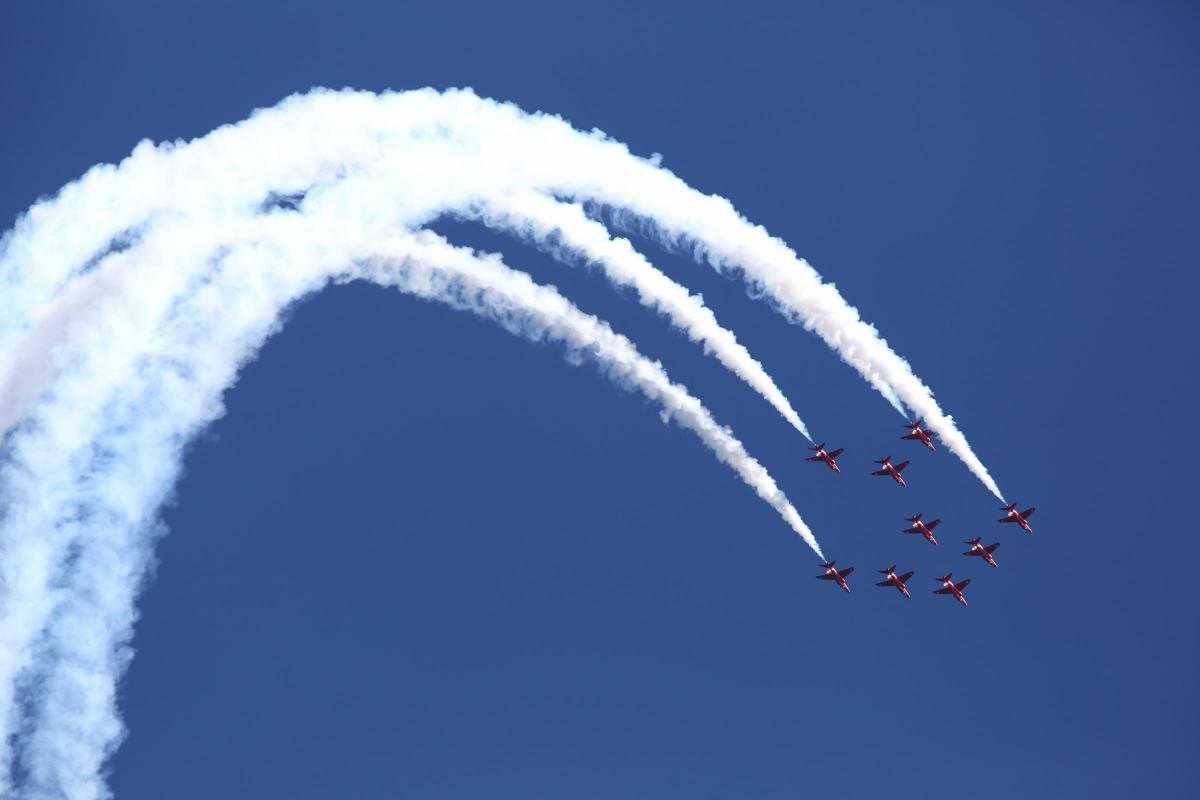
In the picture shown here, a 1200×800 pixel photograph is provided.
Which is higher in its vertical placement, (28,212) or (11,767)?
(28,212)

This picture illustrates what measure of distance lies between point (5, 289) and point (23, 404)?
268cm

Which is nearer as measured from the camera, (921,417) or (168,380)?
(168,380)

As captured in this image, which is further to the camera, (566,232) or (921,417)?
(921,417)

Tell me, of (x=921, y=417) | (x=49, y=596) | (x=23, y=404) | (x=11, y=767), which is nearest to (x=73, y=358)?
(x=23, y=404)

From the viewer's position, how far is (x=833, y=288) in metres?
59.9

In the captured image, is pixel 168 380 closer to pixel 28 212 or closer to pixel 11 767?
pixel 28 212

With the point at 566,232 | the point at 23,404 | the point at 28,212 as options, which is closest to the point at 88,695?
the point at 23,404

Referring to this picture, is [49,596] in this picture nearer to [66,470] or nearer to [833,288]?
[66,470]

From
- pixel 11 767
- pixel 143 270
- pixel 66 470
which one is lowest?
pixel 11 767

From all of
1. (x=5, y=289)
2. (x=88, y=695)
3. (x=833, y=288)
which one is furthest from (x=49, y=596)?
(x=833, y=288)

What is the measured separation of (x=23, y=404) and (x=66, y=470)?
71.2 inches

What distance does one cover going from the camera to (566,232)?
56.5 meters

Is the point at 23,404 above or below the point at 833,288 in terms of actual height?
below

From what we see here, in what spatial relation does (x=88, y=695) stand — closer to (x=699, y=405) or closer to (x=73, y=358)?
(x=73, y=358)
